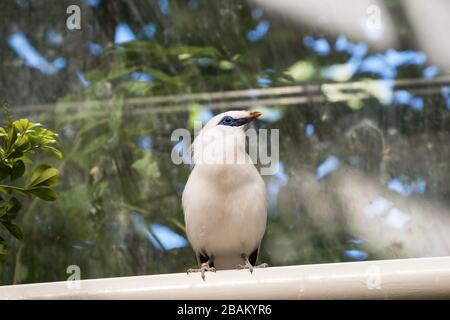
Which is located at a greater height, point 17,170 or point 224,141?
point 224,141

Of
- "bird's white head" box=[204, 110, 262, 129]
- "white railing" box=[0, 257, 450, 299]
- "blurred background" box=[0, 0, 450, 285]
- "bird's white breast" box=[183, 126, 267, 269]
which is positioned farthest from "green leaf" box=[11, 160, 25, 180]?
"blurred background" box=[0, 0, 450, 285]

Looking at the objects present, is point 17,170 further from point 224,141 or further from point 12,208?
point 224,141

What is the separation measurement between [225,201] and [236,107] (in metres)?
0.98

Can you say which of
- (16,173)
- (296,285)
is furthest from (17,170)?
(296,285)

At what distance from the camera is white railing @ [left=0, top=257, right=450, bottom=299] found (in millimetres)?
1132

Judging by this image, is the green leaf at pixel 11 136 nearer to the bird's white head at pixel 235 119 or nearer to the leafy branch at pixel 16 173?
the leafy branch at pixel 16 173

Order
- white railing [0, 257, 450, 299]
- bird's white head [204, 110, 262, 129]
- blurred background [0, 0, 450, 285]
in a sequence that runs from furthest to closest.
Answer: blurred background [0, 0, 450, 285], bird's white head [204, 110, 262, 129], white railing [0, 257, 450, 299]

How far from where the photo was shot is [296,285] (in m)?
1.19

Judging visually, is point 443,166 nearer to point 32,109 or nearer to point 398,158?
point 398,158

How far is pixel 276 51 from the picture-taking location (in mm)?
2695

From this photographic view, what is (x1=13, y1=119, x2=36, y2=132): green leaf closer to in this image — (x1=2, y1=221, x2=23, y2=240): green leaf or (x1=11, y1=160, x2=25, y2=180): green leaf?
(x1=11, y1=160, x2=25, y2=180): green leaf

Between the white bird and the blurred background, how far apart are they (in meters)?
0.73

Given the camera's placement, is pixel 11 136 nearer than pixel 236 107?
Yes

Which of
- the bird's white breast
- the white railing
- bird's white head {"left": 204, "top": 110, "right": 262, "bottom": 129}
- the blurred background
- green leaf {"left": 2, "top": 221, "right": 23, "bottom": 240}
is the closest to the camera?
the white railing
